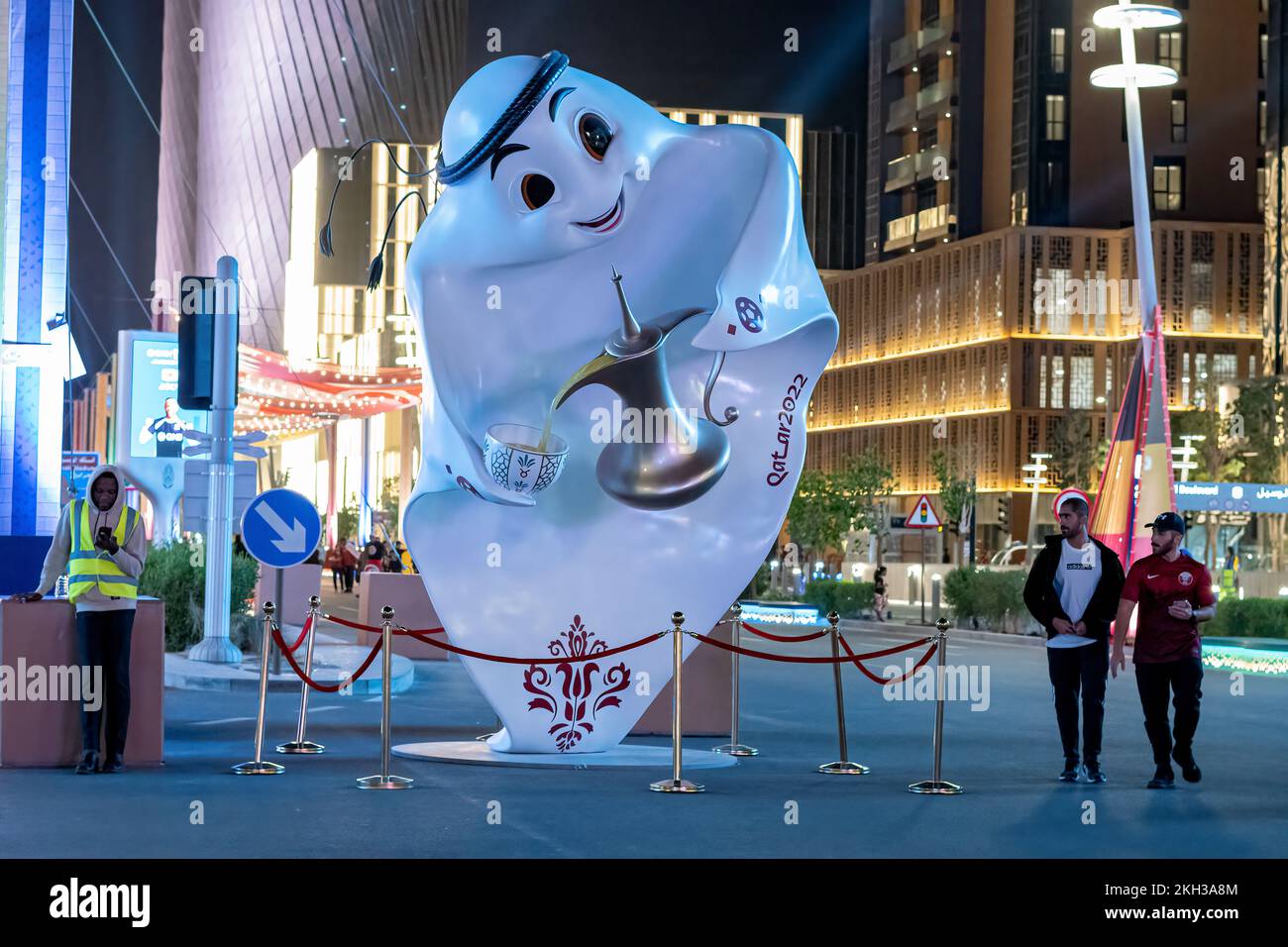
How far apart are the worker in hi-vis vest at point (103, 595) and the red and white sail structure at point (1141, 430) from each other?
19170 mm

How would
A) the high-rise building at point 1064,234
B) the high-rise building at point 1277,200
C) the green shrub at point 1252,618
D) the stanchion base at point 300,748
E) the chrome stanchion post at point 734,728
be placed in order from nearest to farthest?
the stanchion base at point 300,748, the chrome stanchion post at point 734,728, the green shrub at point 1252,618, the high-rise building at point 1277,200, the high-rise building at point 1064,234

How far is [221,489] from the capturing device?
77.3 feet

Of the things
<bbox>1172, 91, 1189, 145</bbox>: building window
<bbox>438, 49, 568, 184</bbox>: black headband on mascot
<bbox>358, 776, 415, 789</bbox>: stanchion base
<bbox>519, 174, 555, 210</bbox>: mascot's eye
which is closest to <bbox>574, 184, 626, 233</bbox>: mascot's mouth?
<bbox>519, 174, 555, 210</bbox>: mascot's eye

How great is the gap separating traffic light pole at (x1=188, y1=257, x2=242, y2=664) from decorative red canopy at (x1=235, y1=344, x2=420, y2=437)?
2789 cm

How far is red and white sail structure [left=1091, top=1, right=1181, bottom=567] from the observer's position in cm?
2934

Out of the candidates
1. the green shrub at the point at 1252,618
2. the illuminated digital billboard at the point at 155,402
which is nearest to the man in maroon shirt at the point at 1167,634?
the green shrub at the point at 1252,618

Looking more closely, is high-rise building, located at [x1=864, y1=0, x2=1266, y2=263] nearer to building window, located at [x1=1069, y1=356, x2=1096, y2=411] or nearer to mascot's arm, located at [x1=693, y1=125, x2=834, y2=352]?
building window, located at [x1=1069, y1=356, x2=1096, y2=411]

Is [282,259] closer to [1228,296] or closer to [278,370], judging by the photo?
[1228,296]

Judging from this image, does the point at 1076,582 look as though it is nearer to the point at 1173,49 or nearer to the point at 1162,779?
the point at 1162,779

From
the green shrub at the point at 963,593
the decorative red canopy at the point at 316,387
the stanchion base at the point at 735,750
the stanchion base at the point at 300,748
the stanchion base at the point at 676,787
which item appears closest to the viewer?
the stanchion base at the point at 676,787

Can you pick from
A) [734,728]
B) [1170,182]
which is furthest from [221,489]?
[1170,182]

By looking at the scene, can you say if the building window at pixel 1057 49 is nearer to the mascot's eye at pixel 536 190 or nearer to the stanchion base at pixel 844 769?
the mascot's eye at pixel 536 190

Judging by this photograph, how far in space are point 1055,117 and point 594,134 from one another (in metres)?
77.3

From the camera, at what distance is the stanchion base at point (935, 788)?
490 inches
